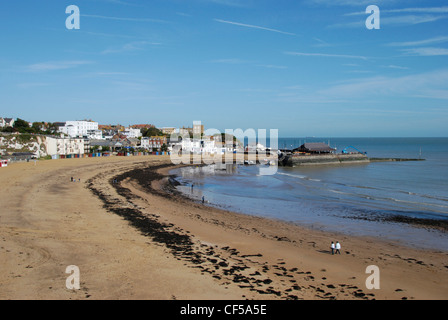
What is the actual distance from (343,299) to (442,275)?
4753 millimetres

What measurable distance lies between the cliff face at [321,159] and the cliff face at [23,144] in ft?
150

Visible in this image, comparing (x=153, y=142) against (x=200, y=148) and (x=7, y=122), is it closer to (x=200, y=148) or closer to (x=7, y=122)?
(x=200, y=148)

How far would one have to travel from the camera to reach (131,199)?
24.6m

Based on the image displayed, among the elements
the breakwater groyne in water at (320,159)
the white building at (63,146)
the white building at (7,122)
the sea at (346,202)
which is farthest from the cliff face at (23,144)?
the white building at (7,122)

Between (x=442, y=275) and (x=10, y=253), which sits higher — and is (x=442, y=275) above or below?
below

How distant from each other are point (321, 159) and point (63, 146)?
52976 millimetres

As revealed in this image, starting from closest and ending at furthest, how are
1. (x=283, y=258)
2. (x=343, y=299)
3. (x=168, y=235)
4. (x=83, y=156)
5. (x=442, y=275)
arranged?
(x=343, y=299), (x=442, y=275), (x=283, y=258), (x=168, y=235), (x=83, y=156)

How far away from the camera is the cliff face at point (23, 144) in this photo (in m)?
57.2

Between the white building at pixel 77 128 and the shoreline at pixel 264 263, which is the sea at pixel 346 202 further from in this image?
the white building at pixel 77 128

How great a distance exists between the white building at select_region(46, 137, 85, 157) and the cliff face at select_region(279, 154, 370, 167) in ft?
144

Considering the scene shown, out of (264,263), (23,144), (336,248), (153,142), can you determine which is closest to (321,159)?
(153,142)
